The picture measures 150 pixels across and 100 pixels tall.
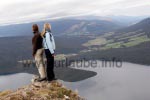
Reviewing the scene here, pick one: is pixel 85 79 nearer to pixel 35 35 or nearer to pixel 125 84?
pixel 125 84

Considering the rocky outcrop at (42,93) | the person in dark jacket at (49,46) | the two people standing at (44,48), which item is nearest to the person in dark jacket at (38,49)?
the two people standing at (44,48)

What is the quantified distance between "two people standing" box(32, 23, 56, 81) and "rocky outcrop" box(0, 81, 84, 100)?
0.73 m

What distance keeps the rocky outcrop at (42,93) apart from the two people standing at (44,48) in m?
0.73

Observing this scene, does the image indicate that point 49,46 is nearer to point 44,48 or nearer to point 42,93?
point 44,48

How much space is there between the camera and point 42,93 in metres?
15.9

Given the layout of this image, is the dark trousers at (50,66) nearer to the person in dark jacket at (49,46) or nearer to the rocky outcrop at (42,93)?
the person in dark jacket at (49,46)

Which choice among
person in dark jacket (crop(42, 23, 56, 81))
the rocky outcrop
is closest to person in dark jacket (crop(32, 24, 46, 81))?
person in dark jacket (crop(42, 23, 56, 81))

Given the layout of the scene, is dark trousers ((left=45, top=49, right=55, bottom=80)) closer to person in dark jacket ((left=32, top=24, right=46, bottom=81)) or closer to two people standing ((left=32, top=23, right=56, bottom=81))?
two people standing ((left=32, top=23, right=56, bottom=81))

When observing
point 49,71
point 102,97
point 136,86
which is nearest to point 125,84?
point 136,86

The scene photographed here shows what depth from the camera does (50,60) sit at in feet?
61.6

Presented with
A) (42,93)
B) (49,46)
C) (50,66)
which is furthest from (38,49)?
(42,93)

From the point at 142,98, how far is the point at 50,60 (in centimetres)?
9541

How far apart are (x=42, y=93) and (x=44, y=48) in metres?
3.55

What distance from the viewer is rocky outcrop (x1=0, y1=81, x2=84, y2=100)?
15119 millimetres
